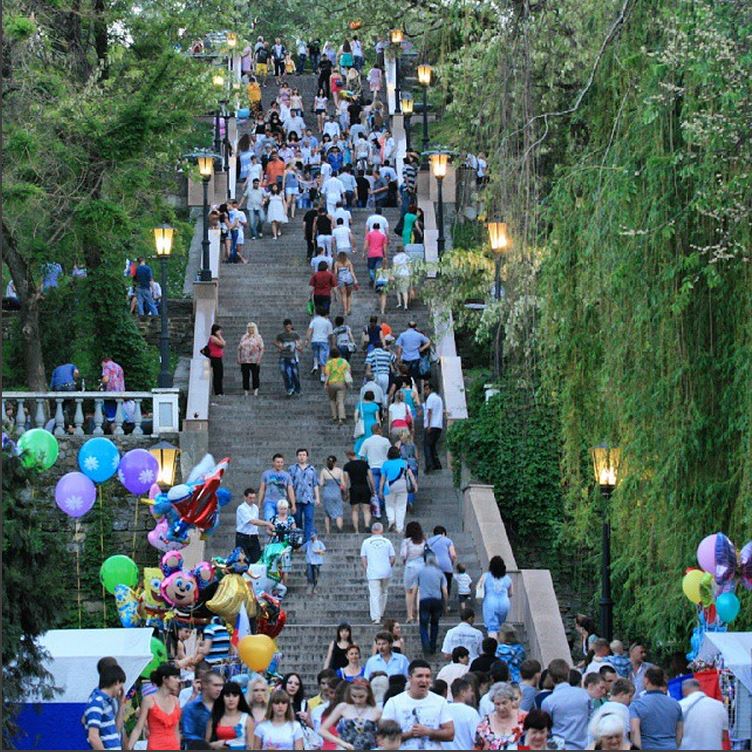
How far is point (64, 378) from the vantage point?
34.2m

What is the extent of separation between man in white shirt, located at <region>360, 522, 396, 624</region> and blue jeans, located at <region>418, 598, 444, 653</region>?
2.50ft

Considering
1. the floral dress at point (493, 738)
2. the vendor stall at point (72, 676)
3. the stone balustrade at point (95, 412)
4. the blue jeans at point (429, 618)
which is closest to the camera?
the floral dress at point (493, 738)

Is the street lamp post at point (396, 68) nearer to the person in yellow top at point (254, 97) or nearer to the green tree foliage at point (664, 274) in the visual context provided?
the person in yellow top at point (254, 97)

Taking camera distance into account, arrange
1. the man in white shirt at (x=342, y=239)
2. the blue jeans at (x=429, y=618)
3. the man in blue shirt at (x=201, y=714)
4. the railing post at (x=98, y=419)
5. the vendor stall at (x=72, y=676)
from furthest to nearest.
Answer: the man in white shirt at (x=342, y=239), the railing post at (x=98, y=419), the blue jeans at (x=429, y=618), the vendor stall at (x=72, y=676), the man in blue shirt at (x=201, y=714)

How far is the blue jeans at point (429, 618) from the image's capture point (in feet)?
85.8

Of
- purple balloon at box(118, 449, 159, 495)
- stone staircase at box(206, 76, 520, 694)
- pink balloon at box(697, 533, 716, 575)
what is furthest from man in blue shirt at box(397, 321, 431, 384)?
pink balloon at box(697, 533, 716, 575)

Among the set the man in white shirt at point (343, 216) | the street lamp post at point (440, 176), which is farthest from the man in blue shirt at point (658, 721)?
the man in white shirt at point (343, 216)

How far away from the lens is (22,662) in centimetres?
1834

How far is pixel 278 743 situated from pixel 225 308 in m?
21.1

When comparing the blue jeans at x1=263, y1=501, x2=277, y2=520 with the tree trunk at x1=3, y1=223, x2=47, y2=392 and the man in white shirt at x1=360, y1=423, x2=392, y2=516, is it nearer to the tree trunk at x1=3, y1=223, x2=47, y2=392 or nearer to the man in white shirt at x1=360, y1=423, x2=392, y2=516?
the man in white shirt at x1=360, y1=423, x2=392, y2=516

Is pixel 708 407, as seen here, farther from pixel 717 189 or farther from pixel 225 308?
pixel 225 308

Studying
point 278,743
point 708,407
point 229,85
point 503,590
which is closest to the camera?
point 278,743

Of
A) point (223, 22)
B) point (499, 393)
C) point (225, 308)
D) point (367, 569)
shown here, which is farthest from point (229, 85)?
point (367, 569)

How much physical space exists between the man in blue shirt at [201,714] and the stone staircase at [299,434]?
8.51 m
